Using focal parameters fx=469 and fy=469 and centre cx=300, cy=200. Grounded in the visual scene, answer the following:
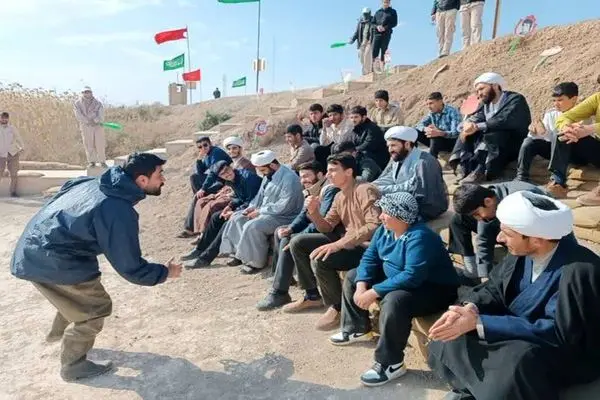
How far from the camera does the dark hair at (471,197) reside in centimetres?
332

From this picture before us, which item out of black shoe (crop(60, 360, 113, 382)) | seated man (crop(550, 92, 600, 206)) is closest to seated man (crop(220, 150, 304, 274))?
black shoe (crop(60, 360, 113, 382))

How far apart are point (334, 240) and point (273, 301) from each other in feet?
2.64

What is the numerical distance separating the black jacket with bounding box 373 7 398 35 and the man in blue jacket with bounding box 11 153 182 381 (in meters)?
9.21

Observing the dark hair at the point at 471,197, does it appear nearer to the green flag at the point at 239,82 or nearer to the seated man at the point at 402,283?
the seated man at the point at 402,283

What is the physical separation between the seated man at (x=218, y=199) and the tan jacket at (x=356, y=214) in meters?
2.27

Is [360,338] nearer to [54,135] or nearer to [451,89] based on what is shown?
[451,89]

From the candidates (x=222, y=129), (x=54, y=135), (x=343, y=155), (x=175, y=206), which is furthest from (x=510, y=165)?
(x=54, y=135)

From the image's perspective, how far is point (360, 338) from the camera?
3611 millimetres

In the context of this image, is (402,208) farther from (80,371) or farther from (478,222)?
(80,371)

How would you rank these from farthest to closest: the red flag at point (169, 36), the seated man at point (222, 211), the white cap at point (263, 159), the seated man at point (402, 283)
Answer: the red flag at point (169, 36)
the seated man at point (222, 211)
the white cap at point (263, 159)
the seated man at point (402, 283)

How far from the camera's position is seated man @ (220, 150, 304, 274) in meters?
5.15

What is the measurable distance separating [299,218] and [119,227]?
1955 millimetres

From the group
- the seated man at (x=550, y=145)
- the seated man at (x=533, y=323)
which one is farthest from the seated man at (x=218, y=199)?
the seated man at (x=533, y=323)

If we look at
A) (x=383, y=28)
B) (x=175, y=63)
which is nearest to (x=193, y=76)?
(x=175, y=63)
